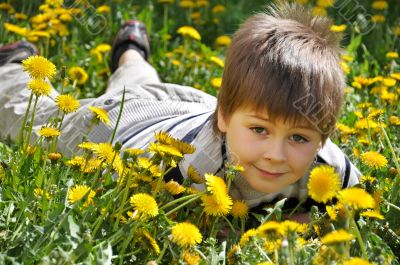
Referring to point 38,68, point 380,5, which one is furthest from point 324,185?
point 380,5

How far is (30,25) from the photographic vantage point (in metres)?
4.08

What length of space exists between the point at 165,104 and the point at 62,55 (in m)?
0.88

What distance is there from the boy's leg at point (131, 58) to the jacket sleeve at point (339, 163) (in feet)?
3.70

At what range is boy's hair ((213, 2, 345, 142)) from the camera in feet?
6.81

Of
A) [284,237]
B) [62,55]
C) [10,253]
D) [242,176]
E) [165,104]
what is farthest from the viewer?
[62,55]

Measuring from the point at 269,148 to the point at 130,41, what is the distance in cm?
178

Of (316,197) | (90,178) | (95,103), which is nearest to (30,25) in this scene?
(95,103)

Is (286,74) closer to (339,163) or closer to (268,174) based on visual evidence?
(268,174)

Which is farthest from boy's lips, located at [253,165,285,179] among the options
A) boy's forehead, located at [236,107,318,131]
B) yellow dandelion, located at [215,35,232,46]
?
yellow dandelion, located at [215,35,232,46]

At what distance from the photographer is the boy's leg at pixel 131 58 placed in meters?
3.39

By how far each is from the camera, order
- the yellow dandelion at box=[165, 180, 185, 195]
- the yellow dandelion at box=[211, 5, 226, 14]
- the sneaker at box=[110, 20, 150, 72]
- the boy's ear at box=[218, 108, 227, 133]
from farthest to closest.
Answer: the yellow dandelion at box=[211, 5, 226, 14], the sneaker at box=[110, 20, 150, 72], the boy's ear at box=[218, 108, 227, 133], the yellow dandelion at box=[165, 180, 185, 195]

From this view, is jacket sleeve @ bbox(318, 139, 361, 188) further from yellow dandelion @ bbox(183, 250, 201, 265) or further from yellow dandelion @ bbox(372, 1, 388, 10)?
yellow dandelion @ bbox(372, 1, 388, 10)

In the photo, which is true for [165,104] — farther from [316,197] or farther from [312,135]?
[316,197]

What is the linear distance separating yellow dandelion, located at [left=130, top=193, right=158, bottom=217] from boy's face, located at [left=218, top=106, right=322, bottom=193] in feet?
1.33
